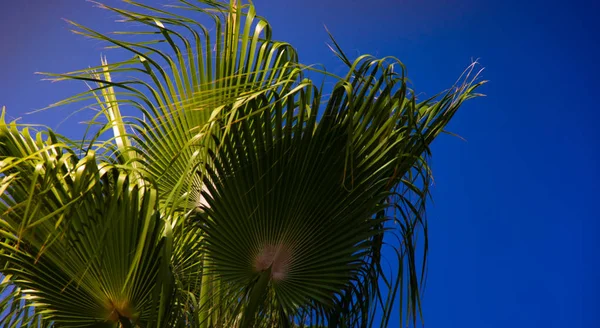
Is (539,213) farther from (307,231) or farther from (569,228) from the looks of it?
(307,231)

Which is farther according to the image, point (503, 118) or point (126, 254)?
point (503, 118)

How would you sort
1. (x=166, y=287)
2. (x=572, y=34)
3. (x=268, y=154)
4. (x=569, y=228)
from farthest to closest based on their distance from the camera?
(x=572, y=34), (x=569, y=228), (x=268, y=154), (x=166, y=287)

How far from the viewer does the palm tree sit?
215cm

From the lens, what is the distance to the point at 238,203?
2217 mm

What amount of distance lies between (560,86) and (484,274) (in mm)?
1591

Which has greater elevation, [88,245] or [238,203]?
[238,203]

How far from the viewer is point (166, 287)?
6.70 ft

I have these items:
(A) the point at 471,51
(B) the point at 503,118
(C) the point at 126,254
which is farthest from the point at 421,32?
(C) the point at 126,254

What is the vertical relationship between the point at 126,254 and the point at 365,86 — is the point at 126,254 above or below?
below

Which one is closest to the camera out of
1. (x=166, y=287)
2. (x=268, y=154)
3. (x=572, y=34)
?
(x=166, y=287)

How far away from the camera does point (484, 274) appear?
5543 mm

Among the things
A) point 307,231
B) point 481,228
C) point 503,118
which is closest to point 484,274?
point 481,228

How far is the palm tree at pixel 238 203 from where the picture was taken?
2146mm

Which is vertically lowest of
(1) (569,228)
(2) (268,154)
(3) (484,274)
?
(2) (268,154)
